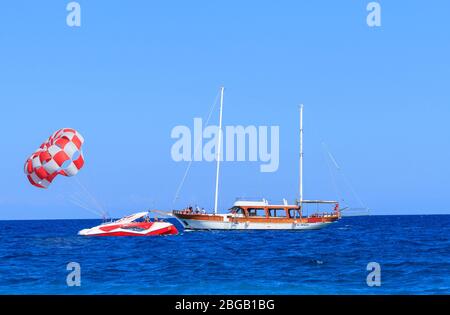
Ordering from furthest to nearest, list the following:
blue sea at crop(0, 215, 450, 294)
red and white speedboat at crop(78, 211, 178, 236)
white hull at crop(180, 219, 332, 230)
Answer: white hull at crop(180, 219, 332, 230), red and white speedboat at crop(78, 211, 178, 236), blue sea at crop(0, 215, 450, 294)

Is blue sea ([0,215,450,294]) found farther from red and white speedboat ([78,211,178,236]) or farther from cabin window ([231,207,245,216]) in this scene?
cabin window ([231,207,245,216])

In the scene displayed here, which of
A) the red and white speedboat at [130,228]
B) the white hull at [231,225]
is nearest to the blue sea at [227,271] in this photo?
the red and white speedboat at [130,228]

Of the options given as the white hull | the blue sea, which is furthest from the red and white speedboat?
the blue sea

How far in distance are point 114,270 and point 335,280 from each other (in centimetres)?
1415

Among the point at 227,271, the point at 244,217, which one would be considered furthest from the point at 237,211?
the point at 227,271

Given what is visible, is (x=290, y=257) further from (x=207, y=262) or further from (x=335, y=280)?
(x=335, y=280)

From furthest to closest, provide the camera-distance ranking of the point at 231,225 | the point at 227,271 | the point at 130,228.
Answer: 1. the point at 231,225
2. the point at 130,228
3. the point at 227,271

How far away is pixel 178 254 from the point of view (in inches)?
1913

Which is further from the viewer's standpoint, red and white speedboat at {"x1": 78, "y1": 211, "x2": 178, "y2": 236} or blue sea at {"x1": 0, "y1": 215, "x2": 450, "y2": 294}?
red and white speedboat at {"x1": 78, "y1": 211, "x2": 178, "y2": 236}

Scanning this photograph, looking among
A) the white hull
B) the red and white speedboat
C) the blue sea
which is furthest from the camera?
the white hull

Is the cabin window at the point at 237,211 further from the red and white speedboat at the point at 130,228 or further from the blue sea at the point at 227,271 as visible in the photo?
the blue sea at the point at 227,271

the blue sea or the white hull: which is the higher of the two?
the blue sea

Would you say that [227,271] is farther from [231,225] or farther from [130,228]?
[231,225]
